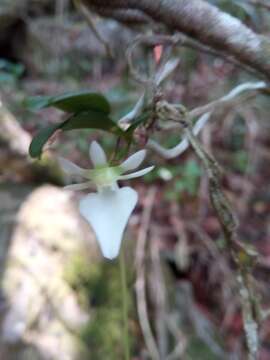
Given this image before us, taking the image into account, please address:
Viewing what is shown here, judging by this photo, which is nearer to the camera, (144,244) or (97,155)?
(97,155)

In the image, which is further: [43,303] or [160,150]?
[43,303]

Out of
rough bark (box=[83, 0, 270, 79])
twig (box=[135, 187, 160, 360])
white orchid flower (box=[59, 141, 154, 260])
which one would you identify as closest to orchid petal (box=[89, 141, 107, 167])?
white orchid flower (box=[59, 141, 154, 260])

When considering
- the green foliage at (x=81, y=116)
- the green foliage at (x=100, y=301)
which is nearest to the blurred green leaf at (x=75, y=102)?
the green foliage at (x=81, y=116)

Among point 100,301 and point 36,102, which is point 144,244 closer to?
point 100,301

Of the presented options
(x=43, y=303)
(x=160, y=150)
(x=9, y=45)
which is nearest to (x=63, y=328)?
(x=43, y=303)

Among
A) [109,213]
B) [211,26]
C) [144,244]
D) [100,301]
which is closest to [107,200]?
[109,213]

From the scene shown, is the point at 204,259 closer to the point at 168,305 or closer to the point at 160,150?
the point at 168,305
